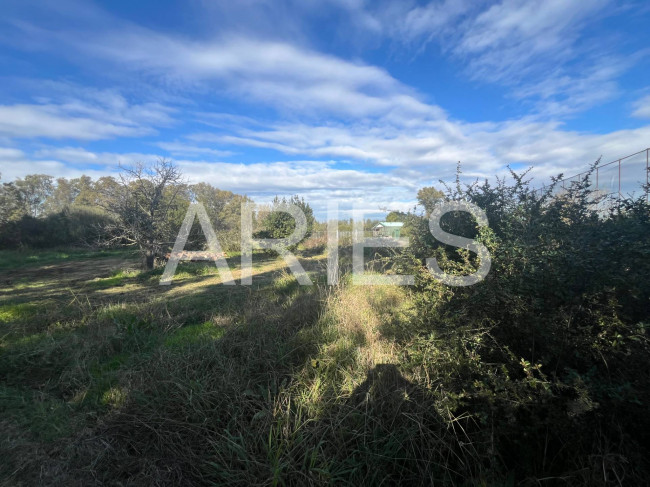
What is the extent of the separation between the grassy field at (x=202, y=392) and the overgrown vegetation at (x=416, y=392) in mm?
16

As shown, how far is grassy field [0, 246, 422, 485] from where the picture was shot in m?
2.17

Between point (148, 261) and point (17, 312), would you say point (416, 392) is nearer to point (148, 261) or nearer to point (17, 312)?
point (17, 312)

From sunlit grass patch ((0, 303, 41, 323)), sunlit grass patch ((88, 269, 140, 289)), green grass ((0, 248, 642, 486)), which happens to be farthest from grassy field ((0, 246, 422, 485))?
sunlit grass patch ((88, 269, 140, 289))

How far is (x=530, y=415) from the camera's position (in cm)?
199

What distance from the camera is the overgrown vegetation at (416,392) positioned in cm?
189

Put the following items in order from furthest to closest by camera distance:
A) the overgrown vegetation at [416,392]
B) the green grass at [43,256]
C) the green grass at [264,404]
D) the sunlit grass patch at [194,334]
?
the green grass at [43,256], the sunlit grass patch at [194,334], the green grass at [264,404], the overgrown vegetation at [416,392]

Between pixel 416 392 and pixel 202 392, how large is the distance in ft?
5.88

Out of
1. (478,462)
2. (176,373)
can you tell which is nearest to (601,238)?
(478,462)

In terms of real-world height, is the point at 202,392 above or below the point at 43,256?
above

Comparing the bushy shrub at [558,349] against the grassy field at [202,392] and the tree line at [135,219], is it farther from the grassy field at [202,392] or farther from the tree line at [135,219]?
the tree line at [135,219]

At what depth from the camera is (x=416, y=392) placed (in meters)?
2.50

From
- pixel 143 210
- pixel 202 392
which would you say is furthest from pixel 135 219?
pixel 202 392

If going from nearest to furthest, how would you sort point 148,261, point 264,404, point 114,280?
1. point 264,404
2. point 114,280
3. point 148,261

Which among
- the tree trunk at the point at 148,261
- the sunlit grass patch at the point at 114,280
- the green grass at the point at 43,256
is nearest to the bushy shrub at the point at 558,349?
the sunlit grass patch at the point at 114,280
